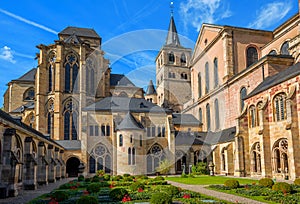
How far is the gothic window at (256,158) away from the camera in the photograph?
29703mm

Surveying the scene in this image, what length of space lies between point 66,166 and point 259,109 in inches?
1111

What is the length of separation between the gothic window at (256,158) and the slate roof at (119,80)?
1282 inches

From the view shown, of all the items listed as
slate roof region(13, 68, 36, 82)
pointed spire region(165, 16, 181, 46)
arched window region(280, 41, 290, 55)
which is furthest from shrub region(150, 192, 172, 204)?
pointed spire region(165, 16, 181, 46)

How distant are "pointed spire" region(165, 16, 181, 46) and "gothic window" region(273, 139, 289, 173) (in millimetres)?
51803

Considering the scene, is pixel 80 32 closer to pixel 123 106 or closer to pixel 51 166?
pixel 123 106

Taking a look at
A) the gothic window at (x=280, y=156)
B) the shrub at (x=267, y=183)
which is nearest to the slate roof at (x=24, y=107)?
the gothic window at (x=280, y=156)

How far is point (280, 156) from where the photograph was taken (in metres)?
26.4

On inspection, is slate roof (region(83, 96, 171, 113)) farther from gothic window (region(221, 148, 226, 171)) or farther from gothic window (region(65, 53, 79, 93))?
gothic window (region(221, 148, 226, 171))

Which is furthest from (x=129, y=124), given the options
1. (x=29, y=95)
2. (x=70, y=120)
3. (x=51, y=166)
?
(x=29, y=95)

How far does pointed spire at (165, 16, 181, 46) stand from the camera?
75250 millimetres

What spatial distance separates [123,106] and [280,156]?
79.5 feet

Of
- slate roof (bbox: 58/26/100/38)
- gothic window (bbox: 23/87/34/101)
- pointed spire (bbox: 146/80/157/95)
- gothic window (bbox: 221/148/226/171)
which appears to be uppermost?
slate roof (bbox: 58/26/100/38)

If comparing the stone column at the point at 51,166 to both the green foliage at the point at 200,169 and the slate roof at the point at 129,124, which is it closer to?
the slate roof at the point at 129,124

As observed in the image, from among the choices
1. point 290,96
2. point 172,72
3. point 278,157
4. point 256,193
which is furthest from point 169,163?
point 172,72
